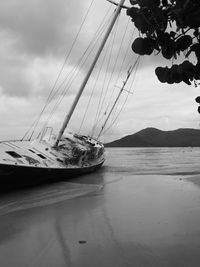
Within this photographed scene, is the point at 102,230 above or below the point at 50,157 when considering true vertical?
below

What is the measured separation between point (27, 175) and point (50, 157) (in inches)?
139

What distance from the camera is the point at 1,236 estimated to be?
7.86 metres

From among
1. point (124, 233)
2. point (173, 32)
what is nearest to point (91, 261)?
point (124, 233)

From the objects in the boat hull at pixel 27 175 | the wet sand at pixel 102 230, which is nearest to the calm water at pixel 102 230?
the wet sand at pixel 102 230

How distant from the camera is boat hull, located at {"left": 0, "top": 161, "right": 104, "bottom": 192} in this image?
1470cm

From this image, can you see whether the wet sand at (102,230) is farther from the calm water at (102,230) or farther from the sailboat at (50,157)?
the sailboat at (50,157)

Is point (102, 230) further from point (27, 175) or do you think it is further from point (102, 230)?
point (27, 175)

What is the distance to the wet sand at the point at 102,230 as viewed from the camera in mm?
6145

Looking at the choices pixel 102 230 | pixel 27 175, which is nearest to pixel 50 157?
pixel 27 175

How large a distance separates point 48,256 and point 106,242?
52.8 inches

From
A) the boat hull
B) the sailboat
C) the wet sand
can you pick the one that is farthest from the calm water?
the sailboat

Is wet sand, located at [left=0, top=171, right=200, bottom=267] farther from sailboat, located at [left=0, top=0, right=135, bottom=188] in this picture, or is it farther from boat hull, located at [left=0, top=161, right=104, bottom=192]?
sailboat, located at [left=0, top=0, right=135, bottom=188]

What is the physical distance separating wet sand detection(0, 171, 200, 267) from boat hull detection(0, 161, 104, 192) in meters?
1.12

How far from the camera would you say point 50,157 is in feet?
63.6
